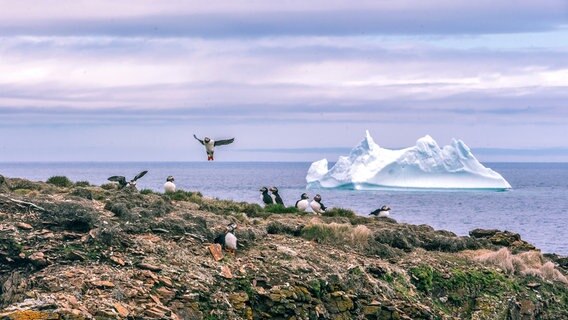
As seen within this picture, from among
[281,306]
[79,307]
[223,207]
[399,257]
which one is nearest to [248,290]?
[281,306]

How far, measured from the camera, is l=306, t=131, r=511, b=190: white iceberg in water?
376 ft

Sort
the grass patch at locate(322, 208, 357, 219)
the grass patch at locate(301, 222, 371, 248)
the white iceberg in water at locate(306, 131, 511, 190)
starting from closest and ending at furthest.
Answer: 1. the grass patch at locate(301, 222, 371, 248)
2. the grass patch at locate(322, 208, 357, 219)
3. the white iceberg in water at locate(306, 131, 511, 190)

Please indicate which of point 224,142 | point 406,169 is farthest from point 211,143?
point 406,169

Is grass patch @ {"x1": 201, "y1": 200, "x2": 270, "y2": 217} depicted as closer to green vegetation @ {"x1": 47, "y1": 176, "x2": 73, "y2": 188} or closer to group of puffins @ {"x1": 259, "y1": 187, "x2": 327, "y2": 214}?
group of puffins @ {"x1": 259, "y1": 187, "x2": 327, "y2": 214}

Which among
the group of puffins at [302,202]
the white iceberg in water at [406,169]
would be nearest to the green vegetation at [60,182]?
the group of puffins at [302,202]

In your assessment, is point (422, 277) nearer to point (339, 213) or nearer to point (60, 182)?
point (339, 213)

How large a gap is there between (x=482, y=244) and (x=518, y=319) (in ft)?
17.7

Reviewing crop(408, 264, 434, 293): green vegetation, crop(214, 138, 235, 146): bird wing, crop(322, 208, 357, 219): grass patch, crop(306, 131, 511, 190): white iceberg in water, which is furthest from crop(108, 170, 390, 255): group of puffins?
crop(306, 131, 511, 190): white iceberg in water

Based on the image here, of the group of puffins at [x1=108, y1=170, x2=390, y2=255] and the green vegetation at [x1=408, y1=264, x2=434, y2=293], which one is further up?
the group of puffins at [x1=108, y1=170, x2=390, y2=255]

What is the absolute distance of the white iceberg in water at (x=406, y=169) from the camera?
4518 inches

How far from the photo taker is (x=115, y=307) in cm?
2173

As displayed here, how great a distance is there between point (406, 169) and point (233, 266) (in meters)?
95.1

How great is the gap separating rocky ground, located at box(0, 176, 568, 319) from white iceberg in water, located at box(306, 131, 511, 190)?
265ft

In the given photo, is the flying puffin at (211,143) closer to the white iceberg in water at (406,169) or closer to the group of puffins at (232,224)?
the group of puffins at (232,224)
